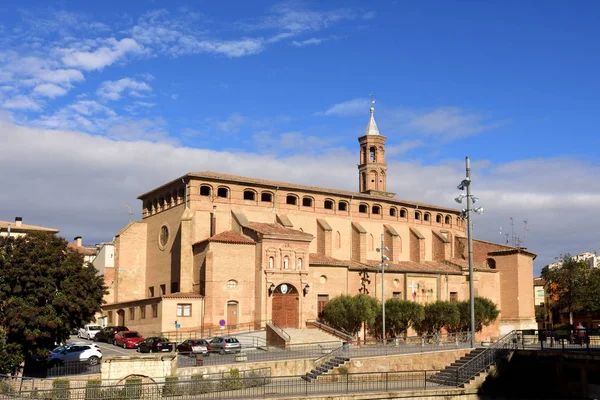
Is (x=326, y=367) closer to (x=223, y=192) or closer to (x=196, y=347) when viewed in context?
(x=196, y=347)

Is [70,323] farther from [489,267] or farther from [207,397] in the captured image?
[489,267]

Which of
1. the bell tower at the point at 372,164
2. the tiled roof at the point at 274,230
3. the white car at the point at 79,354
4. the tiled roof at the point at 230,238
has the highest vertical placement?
the bell tower at the point at 372,164

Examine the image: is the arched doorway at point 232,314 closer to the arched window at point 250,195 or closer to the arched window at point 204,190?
the arched window at point 204,190

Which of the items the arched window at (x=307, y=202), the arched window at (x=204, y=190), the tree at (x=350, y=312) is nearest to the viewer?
the tree at (x=350, y=312)

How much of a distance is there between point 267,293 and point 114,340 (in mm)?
11516

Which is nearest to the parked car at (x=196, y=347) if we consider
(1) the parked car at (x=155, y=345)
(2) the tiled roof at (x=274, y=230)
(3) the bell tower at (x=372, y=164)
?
(1) the parked car at (x=155, y=345)

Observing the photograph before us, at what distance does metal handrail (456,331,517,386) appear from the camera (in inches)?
1409

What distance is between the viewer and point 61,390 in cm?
2723

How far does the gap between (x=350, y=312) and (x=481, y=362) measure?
1710 centimetres

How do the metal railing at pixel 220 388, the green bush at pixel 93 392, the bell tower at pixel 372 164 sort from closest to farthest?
the green bush at pixel 93 392 → the metal railing at pixel 220 388 → the bell tower at pixel 372 164

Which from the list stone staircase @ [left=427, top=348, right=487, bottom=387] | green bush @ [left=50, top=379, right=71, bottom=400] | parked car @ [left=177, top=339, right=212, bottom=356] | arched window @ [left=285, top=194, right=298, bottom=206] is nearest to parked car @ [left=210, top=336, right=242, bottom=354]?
parked car @ [left=177, top=339, right=212, bottom=356]

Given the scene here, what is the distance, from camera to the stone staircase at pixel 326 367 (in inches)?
1426

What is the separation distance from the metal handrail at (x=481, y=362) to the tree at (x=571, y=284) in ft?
142

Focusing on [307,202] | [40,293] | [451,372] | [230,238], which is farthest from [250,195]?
[451,372]
